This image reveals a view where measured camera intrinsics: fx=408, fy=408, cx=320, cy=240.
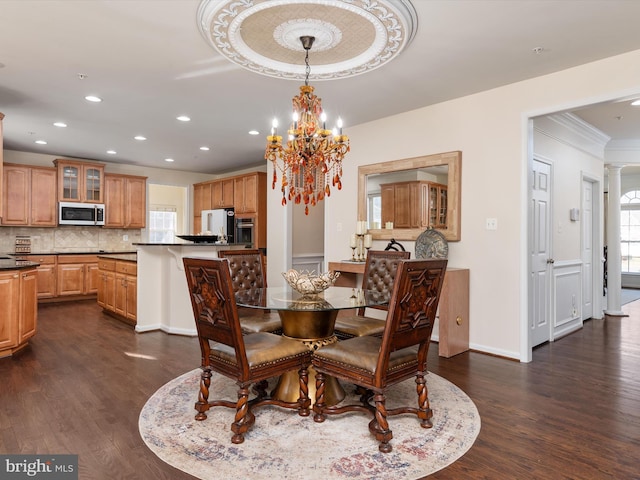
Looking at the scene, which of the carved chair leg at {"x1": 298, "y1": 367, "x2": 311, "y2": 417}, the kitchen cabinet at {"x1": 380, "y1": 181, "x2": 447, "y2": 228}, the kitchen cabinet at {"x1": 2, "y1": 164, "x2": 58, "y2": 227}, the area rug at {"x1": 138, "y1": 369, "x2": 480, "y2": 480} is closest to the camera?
the area rug at {"x1": 138, "y1": 369, "x2": 480, "y2": 480}

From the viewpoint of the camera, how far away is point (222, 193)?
8148 millimetres

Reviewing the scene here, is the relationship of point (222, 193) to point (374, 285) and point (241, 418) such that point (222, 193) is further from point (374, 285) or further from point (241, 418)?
point (241, 418)

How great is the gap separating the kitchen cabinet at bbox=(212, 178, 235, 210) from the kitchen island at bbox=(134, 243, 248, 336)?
303cm

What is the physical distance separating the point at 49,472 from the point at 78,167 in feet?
21.5

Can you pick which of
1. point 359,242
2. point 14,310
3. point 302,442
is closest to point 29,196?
point 14,310

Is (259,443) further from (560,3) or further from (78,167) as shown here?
(78,167)

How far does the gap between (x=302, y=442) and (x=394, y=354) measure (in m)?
0.69

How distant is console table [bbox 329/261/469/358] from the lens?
152 inches

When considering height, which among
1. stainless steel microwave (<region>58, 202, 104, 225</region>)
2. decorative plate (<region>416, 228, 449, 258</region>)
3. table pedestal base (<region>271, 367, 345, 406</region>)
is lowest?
table pedestal base (<region>271, 367, 345, 406</region>)

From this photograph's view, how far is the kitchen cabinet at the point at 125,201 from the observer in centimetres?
768

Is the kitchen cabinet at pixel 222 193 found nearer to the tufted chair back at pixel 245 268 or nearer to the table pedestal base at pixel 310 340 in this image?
the tufted chair back at pixel 245 268

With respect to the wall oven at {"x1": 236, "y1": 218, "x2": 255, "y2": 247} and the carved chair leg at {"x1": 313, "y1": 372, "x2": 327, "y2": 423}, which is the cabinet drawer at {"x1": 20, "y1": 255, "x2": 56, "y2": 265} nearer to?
the wall oven at {"x1": 236, "y1": 218, "x2": 255, "y2": 247}

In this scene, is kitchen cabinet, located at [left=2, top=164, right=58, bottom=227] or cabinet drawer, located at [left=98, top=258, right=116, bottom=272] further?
kitchen cabinet, located at [left=2, top=164, right=58, bottom=227]

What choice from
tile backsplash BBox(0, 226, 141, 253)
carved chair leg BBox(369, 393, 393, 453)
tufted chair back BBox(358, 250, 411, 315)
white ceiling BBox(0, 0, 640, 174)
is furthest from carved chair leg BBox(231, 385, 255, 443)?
tile backsplash BBox(0, 226, 141, 253)
